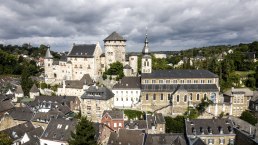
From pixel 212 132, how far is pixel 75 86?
38847 mm

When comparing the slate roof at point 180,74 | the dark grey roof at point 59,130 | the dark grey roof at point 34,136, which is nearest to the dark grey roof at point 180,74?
the slate roof at point 180,74

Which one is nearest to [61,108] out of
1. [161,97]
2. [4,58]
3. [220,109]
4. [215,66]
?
[161,97]

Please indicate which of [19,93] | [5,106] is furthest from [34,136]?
[19,93]

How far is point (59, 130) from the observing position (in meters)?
48.2

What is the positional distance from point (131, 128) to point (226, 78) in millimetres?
36363

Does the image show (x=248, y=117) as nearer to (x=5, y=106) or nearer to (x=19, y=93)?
(x=5, y=106)

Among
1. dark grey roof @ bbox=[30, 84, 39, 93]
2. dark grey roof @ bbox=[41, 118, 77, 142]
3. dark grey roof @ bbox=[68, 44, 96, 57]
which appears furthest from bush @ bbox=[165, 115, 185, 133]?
dark grey roof @ bbox=[30, 84, 39, 93]

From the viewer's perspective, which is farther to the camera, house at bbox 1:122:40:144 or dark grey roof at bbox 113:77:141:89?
dark grey roof at bbox 113:77:141:89

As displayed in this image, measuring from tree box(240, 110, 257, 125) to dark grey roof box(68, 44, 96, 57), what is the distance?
42.4m

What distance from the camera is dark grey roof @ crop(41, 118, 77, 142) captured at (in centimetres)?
4701

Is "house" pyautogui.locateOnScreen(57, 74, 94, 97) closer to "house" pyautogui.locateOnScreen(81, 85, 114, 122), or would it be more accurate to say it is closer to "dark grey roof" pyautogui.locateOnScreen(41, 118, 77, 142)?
"house" pyautogui.locateOnScreen(81, 85, 114, 122)

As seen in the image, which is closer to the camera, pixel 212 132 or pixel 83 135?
pixel 83 135

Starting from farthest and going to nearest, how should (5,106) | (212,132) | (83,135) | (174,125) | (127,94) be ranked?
(5,106) < (127,94) < (174,125) < (212,132) < (83,135)

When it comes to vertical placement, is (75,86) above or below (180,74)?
below
